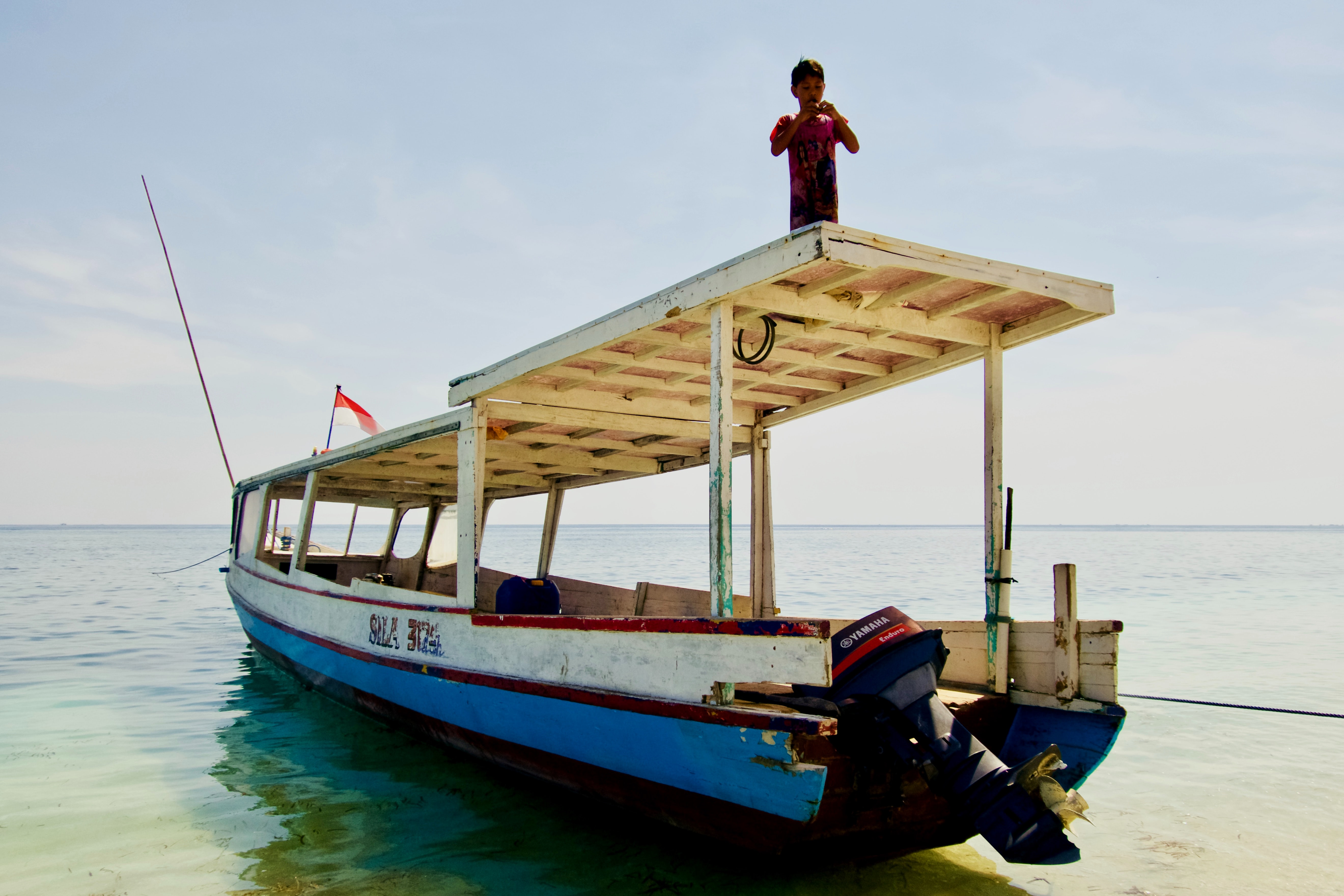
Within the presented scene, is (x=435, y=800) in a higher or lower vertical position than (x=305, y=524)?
lower

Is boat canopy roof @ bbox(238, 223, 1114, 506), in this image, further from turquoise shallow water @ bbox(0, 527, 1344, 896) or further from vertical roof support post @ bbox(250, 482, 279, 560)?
vertical roof support post @ bbox(250, 482, 279, 560)

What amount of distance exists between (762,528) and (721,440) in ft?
9.79

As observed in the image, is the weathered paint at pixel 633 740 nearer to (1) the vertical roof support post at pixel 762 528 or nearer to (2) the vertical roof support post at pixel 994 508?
(2) the vertical roof support post at pixel 994 508

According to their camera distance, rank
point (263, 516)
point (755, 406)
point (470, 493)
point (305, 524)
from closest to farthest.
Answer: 1. point (470, 493)
2. point (755, 406)
3. point (305, 524)
4. point (263, 516)

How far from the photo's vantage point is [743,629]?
3.66 metres

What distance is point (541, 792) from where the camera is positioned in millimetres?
5547

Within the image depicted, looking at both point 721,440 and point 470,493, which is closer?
point 721,440

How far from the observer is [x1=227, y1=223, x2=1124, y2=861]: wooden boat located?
366 centimetres

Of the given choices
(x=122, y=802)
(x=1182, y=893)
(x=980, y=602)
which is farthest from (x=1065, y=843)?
(x=980, y=602)

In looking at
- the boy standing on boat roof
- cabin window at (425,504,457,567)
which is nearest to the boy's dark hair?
the boy standing on boat roof

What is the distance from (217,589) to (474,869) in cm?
2330

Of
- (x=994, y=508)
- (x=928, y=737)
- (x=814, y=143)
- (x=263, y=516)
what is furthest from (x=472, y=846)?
(x=263, y=516)

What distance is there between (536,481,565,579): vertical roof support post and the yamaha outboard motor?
17.5 ft

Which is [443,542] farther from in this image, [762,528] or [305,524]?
[762,528]
